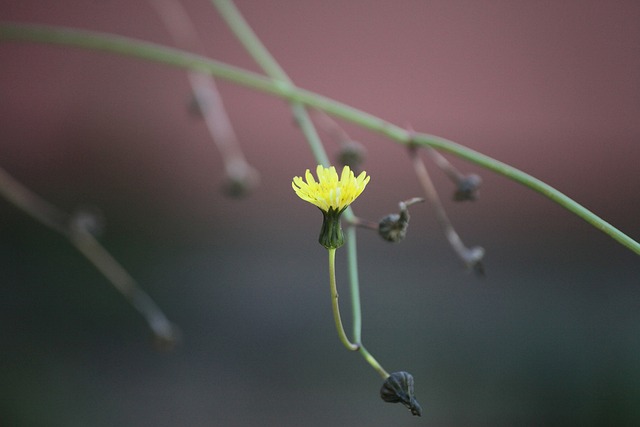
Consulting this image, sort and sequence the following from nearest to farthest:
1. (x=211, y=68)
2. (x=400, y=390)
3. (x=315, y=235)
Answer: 1. (x=400, y=390)
2. (x=211, y=68)
3. (x=315, y=235)

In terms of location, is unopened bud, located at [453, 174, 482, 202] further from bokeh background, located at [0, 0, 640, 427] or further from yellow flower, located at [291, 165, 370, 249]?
bokeh background, located at [0, 0, 640, 427]

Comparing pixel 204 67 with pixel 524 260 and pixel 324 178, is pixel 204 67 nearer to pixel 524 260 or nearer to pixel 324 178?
pixel 324 178

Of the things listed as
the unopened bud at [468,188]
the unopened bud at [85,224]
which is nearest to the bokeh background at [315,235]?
the unopened bud at [85,224]

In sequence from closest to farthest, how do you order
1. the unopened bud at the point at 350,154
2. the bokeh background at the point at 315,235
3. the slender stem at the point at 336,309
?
the slender stem at the point at 336,309
the unopened bud at the point at 350,154
the bokeh background at the point at 315,235

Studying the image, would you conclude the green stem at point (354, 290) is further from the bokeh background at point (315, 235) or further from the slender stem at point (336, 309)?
the bokeh background at point (315, 235)

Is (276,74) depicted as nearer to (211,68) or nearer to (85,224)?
(211,68)

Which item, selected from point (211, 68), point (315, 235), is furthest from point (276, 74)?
point (315, 235)

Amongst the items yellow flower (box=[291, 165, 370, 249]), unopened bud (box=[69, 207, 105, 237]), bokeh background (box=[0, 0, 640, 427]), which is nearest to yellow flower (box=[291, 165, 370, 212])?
yellow flower (box=[291, 165, 370, 249])
